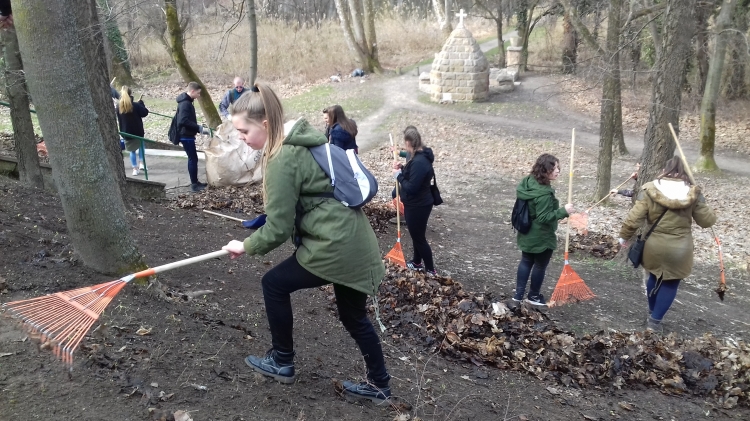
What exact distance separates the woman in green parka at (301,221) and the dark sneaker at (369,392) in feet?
1.97

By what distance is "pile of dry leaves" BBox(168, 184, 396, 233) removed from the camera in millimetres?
9089

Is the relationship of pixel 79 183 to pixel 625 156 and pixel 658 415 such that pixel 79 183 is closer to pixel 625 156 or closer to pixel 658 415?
pixel 658 415

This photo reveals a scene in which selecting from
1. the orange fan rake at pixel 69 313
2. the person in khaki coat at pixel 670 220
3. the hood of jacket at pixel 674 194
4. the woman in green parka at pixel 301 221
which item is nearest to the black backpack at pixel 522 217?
the person in khaki coat at pixel 670 220

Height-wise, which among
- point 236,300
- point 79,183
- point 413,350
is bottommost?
point 413,350

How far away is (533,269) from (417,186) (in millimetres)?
1574

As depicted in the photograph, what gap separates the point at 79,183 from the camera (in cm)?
419

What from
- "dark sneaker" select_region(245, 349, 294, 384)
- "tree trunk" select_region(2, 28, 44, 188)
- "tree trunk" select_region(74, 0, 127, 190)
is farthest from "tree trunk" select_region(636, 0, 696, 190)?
"tree trunk" select_region(2, 28, 44, 188)

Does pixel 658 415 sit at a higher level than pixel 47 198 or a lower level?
lower

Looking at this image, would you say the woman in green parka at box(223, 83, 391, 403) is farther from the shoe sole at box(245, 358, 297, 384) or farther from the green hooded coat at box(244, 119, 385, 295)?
the shoe sole at box(245, 358, 297, 384)

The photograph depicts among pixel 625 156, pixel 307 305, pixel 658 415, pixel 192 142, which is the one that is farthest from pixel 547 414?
pixel 625 156

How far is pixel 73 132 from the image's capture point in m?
4.09

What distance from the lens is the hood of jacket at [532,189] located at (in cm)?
604

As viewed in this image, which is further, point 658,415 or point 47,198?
point 47,198

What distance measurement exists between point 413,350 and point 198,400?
81.0 inches
